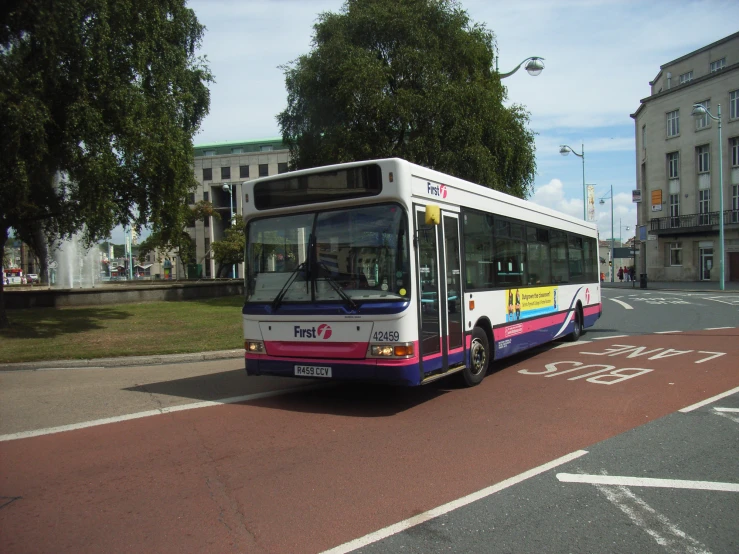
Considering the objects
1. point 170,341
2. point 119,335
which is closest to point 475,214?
point 170,341

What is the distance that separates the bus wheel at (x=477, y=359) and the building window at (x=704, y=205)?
5000 centimetres

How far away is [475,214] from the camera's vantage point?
909cm

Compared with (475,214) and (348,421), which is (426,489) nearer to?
(348,421)

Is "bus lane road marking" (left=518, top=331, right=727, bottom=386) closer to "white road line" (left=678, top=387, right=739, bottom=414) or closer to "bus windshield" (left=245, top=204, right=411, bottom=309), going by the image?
"white road line" (left=678, top=387, right=739, bottom=414)

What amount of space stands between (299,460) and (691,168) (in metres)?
56.2

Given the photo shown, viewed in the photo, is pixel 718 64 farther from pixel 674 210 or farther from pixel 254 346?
pixel 254 346

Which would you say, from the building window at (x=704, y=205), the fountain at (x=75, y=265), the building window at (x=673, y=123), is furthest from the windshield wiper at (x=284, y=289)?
the building window at (x=673, y=123)

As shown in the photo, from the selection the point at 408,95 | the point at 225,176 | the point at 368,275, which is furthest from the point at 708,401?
the point at 225,176

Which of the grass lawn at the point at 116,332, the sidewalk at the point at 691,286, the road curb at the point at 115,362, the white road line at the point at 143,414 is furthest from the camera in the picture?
the sidewalk at the point at 691,286

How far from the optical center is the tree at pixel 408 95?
20875mm

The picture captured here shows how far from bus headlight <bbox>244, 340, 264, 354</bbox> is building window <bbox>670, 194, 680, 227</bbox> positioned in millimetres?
54565

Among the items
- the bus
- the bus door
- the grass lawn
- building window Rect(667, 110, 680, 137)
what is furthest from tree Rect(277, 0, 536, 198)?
building window Rect(667, 110, 680, 137)

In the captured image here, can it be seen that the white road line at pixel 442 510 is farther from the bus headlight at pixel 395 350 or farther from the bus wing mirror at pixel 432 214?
the bus wing mirror at pixel 432 214

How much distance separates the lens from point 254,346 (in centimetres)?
806
